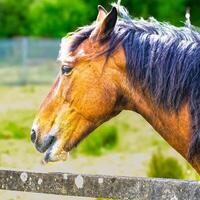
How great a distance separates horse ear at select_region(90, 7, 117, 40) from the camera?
11.7 feet

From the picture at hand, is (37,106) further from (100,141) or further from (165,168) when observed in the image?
(165,168)

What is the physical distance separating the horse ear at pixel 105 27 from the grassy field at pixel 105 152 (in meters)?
2.33

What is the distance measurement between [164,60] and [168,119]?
27 cm

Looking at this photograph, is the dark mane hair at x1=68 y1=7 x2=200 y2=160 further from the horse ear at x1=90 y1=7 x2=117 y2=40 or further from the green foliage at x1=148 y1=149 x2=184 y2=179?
the green foliage at x1=148 y1=149 x2=184 y2=179

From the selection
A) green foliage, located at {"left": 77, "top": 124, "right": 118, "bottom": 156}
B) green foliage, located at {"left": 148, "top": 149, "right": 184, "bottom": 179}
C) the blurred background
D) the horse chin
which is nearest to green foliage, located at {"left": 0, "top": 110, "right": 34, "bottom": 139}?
the blurred background

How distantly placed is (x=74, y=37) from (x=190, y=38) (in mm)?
545

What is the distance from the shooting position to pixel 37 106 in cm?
1543

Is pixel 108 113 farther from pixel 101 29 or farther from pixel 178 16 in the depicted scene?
pixel 178 16

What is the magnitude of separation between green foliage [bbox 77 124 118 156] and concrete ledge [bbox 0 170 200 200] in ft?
20.8

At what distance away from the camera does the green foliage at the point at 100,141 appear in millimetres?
10398

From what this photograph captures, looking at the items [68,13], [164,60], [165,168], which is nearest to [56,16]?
[68,13]

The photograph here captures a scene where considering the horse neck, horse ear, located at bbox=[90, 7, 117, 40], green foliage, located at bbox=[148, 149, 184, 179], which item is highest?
horse ear, located at bbox=[90, 7, 117, 40]

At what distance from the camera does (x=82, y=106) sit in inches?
144

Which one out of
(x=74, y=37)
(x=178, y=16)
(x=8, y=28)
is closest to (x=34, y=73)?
(x=178, y=16)
